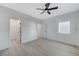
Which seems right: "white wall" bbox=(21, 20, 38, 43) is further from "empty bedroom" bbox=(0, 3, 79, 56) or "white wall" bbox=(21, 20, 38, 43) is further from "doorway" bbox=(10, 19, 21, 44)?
"doorway" bbox=(10, 19, 21, 44)

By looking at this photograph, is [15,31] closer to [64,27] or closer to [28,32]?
[28,32]

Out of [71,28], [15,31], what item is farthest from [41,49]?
[71,28]

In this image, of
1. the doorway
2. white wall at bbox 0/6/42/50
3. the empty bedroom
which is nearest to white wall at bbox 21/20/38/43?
the empty bedroom

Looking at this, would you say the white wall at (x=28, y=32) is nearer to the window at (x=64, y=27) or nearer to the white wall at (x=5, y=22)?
the white wall at (x=5, y=22)

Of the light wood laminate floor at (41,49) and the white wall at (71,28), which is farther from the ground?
the white wall at (71,28)

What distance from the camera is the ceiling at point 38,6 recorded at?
92.8 inches

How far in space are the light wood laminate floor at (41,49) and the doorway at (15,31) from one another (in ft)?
Answer: 0.27

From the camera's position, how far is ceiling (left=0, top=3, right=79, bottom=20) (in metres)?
2.36

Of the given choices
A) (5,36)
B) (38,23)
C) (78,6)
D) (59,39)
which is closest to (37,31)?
(38,23)

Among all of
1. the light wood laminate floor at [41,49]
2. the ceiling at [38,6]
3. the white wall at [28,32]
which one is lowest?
the light wood laminate floor at [41,49]

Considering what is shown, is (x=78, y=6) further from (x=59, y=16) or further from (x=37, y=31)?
(x=37, y=31)

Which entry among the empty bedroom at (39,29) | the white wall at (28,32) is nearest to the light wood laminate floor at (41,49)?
the empty bedroom at (39,29)

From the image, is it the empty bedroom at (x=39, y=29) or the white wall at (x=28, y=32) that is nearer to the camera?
the empty bedroom at (x=39, y=29)

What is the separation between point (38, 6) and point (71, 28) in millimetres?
1046
